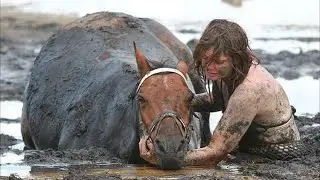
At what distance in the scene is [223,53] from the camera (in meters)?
6.70

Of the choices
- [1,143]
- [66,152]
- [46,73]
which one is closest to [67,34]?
[46,73]

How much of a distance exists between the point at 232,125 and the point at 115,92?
1.91m

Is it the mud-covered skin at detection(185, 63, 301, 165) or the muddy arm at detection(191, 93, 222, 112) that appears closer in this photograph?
the mud-covered skin at detection(185, 63, 301, 165)

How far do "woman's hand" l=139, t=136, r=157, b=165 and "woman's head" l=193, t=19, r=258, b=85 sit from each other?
65cm

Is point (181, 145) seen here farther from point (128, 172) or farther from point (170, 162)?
point (128, 172)

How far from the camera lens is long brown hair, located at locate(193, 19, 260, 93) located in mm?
6684

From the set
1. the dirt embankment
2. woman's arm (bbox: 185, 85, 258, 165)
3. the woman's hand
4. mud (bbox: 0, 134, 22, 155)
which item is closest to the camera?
the woman's hand

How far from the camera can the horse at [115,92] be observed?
666 centimetres

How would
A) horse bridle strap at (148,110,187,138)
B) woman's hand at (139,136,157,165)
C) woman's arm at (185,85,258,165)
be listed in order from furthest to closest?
woman's arm at (185,85,258,165), woman's hand at (139,136,157,165), horse bridle strap at (148,110,187,138)

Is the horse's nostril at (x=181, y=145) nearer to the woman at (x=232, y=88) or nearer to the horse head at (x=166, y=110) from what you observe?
the horse head at (x=166, y=110)

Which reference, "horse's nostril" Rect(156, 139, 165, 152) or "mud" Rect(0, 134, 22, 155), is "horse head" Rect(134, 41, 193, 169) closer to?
"horse's nostril" Rect(156, 139, 165, 152)

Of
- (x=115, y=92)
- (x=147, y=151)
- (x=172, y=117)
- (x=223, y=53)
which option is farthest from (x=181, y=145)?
(x=115, y=92)

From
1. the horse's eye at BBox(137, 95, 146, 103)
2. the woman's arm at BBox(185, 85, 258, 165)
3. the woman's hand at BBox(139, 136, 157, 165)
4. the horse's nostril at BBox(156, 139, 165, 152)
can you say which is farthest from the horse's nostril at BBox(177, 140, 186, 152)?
the horse's eye at BBox(137, 95, 146, 103)

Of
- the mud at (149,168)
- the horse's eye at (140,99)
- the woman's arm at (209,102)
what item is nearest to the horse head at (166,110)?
the horse's eye at (140,99)
